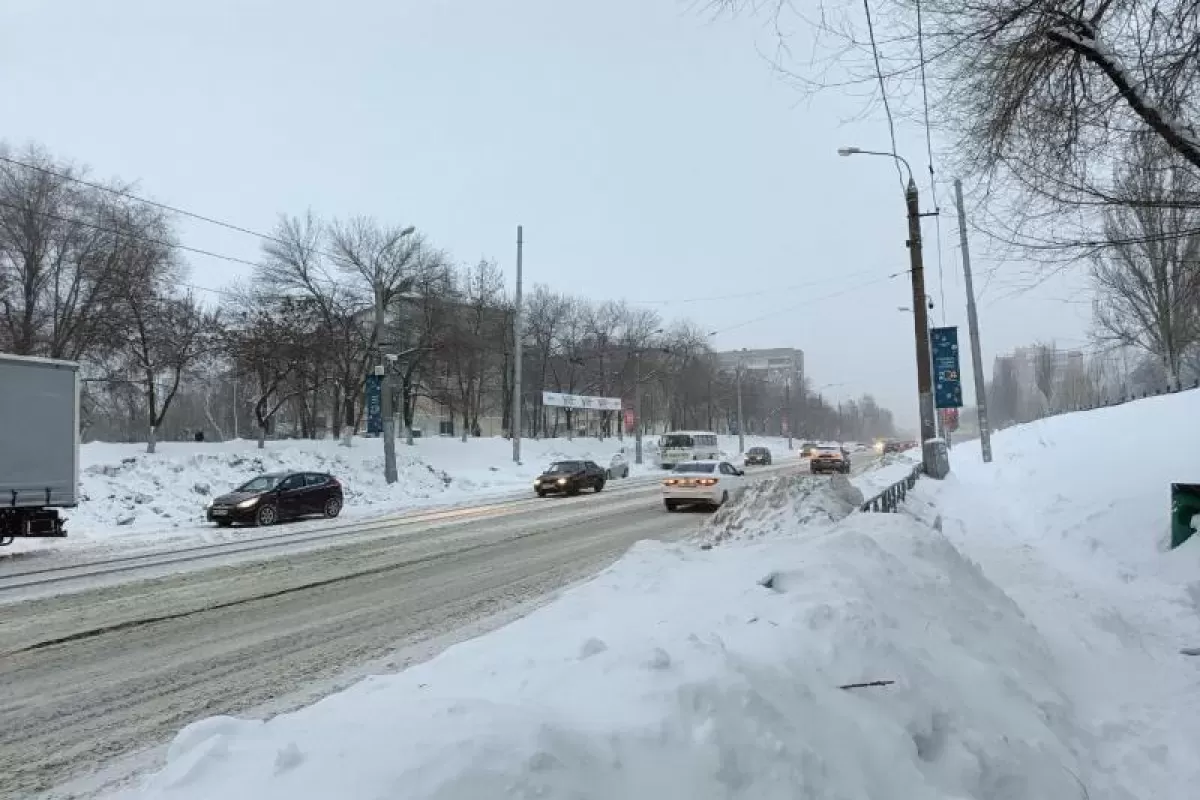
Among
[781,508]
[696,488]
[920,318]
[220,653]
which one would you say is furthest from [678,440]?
[220,653]

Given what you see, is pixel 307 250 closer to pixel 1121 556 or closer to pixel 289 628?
pixel 289 628

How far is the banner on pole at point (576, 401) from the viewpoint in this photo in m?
50.2

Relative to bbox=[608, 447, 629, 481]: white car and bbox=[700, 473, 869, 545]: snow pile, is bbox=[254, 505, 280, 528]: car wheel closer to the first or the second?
A: bbox=[700, 473, 869, 545]: snow pile

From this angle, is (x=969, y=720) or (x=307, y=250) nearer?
(x=969, y=720)

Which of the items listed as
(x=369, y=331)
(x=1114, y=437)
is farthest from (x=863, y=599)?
(x=369, y=331)

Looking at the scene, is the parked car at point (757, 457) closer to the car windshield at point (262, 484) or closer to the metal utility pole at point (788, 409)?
the car windshield at point (262, 484)

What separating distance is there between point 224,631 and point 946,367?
886 inches

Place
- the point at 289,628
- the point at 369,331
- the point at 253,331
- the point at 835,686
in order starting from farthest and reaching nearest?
the point at 369,331 < the point at 253,331 < the point at 289,628 < the point at 835,686

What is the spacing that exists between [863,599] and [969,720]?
1.26m

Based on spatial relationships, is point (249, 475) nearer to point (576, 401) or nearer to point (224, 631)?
point (224, 631)

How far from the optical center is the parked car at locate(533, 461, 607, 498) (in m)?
30.1

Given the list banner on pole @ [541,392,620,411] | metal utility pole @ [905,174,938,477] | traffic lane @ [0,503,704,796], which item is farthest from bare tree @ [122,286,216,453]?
metal utility pole @ [905,174,938,477]

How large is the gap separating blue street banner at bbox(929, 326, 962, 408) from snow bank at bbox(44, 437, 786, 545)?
16773mm

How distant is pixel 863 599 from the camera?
5539 mm
